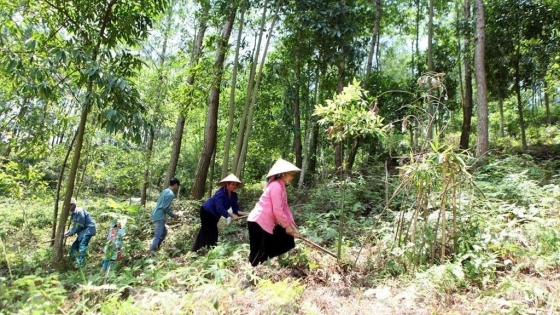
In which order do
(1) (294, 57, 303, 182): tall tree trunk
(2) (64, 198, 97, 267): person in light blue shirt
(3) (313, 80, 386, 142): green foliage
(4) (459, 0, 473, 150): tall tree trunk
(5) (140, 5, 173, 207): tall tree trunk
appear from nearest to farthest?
(3) (313, 80, 386, 142): green foliage → (2) (64, 198, 97, 267): person in light blue shirt → (4) (459, 0, 473, 150): tall tree trunk → (5) (140, 5, 173, 207): tall tree trunk → (1) (294, 57, 303, 182): tall tree trunk

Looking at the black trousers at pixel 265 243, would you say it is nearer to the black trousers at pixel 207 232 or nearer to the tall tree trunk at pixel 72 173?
the black trousers at pixel 207 232

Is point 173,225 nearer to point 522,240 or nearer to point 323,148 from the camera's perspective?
point 522,240

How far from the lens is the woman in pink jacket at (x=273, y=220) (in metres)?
4.45

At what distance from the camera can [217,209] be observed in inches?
230

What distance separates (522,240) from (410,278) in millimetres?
1445

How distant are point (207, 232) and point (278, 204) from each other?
2186mm

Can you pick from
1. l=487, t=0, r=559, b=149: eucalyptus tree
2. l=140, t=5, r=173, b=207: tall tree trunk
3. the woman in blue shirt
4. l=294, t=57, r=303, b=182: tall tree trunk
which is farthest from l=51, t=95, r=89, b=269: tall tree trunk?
l=487, t=0, r=559, b=149: eucalyptus tree

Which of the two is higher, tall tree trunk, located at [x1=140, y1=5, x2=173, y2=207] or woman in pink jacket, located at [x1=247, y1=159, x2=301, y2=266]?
tall tree trunk, located at [x1=140, y1=5, x2=173, y2=207]

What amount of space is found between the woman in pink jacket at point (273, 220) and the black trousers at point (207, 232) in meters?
1.62

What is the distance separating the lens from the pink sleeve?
4.43 meters

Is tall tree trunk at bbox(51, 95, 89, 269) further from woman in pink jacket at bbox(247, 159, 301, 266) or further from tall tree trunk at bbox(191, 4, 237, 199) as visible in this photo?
tall tree trunk at bbox(191, 4, 237, 199)

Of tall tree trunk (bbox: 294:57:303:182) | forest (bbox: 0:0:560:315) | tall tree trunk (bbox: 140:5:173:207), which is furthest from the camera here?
tall tree trunk (bbox: 294:57:303:182)

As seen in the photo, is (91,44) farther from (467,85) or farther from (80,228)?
(467,85)

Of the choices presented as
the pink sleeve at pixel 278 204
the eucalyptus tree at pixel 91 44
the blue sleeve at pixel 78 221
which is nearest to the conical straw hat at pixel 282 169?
the pink sleeve at pixel 278 204
